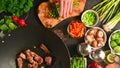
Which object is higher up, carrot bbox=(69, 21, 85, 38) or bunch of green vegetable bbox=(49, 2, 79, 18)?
bunch of green vegetable bbox=(49, 2, 79, 18)

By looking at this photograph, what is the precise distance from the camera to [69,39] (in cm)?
231

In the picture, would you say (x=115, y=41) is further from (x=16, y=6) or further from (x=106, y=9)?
(x=16, y=6)

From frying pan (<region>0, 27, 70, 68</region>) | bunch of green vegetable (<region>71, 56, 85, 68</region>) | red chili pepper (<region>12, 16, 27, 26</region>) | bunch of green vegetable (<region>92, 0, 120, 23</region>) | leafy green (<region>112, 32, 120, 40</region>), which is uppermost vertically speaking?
red chili pepper (<region>12, 16, 27, 26</region>)

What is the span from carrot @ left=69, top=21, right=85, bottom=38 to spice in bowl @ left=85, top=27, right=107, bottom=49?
1.4 inches

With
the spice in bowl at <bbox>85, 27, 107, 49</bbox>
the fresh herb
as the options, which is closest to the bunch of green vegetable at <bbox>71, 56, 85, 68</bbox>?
the spice in bowl at <bbox>85, 27, 107, 49</bbox>

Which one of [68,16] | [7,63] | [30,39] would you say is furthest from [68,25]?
[7,63]

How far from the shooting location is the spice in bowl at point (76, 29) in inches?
90.1

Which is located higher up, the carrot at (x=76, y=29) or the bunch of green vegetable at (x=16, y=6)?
the bunch of green vegetable at (x=16, y=6)

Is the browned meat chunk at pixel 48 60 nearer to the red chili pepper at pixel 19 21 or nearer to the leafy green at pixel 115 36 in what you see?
the red chili pepper at pixel 19 21

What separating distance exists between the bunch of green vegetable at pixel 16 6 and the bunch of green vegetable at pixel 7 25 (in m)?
0.04

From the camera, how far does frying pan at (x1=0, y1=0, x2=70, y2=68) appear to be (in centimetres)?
215

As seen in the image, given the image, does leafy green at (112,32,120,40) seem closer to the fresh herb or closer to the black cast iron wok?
the fresh herb

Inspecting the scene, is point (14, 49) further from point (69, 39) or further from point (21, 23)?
point (69, 39)

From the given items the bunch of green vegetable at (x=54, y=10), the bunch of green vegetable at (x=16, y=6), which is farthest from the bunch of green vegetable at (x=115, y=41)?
the bunch of green vegetable at (x=16, y=6)
